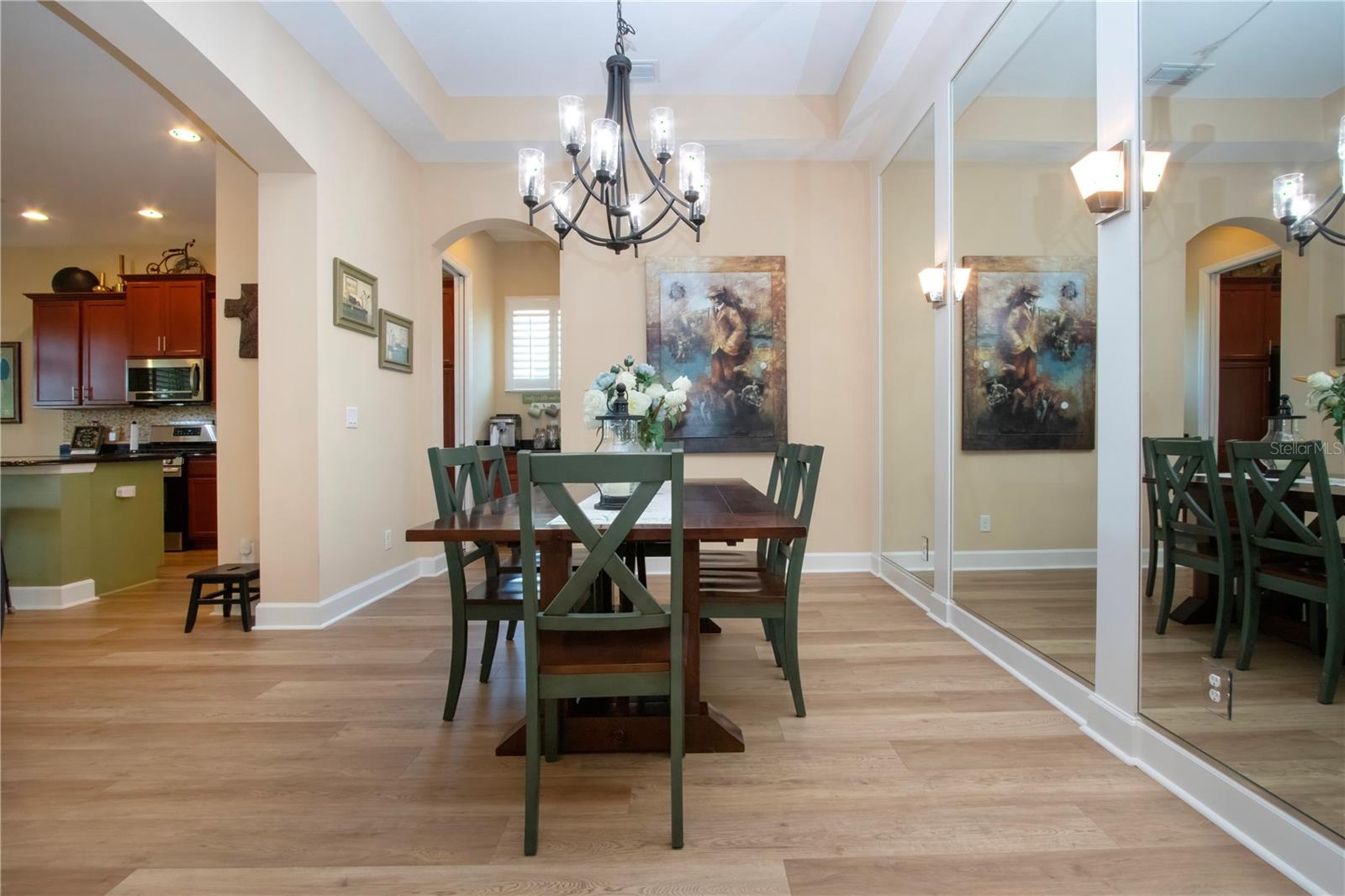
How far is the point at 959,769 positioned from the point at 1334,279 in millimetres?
1553

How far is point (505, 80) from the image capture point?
4168mm

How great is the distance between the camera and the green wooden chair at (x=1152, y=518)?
190 cm


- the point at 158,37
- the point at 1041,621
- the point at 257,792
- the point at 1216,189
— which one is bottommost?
the point at 257,792

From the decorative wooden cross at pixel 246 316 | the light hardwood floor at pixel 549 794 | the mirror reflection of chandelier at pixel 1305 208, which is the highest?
the decorative wooden cross at pixel 246 316

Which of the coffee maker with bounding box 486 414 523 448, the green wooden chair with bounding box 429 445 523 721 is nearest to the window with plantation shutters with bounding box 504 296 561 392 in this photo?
the coffee maker with bounding box 486 414 523 448

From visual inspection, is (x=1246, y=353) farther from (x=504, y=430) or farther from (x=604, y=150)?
(x=504, y=430)

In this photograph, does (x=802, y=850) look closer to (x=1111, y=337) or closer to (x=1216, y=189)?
(x=1111, y=337)

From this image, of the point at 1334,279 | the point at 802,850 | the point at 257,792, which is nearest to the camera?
the point at 1334,279

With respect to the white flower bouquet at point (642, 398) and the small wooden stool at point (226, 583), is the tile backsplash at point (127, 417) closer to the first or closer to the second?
the small wooden stool at point (226, 583)

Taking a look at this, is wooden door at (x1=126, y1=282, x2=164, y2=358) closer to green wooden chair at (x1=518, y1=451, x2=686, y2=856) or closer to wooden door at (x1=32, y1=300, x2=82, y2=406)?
wooden door at (x1=32, y1=300, x2=82, y2=406)

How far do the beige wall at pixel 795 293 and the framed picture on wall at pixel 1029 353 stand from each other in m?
1.48

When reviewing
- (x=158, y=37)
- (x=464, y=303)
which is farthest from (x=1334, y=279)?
(x=464, y=303)

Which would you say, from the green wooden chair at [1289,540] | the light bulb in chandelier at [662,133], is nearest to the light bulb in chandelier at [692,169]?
the light bulb in chandelier at [662,133]

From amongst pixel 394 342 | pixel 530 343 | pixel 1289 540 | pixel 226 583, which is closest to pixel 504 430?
pixel 530 343
